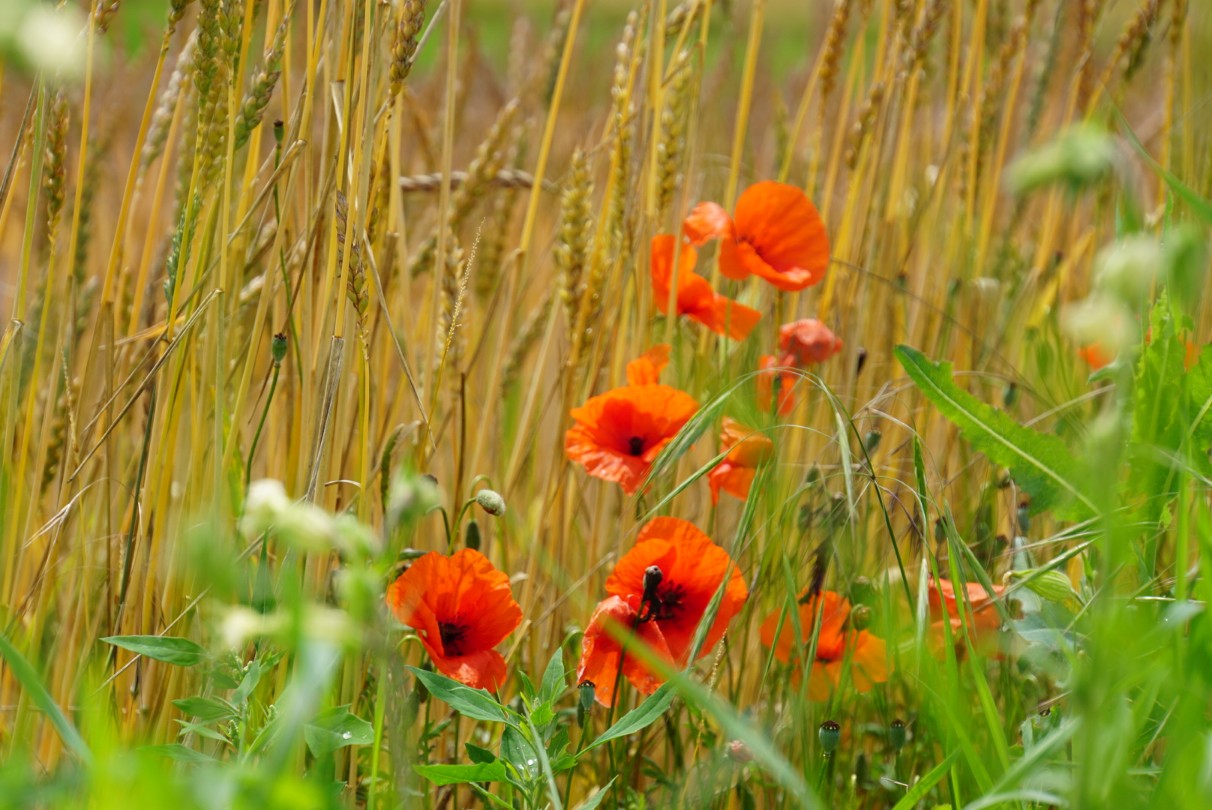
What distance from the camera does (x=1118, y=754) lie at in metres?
0.39

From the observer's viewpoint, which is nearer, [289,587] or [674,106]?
[289,587]

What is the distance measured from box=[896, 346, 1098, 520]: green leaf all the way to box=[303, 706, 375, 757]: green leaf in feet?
1.30

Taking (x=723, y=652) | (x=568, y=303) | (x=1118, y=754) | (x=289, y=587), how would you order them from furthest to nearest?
(x=568, y=303)
(x=723, y=652)
(x=1118, y=754)
(x=289, y=587)

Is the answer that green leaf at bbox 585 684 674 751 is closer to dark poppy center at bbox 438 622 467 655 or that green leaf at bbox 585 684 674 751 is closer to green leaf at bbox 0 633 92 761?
dark poppy center at bbox 438 622 467 655

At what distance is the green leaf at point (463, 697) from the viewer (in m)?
0.56

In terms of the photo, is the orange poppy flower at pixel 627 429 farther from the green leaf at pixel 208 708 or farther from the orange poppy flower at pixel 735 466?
the green leaf at pixel 208 708

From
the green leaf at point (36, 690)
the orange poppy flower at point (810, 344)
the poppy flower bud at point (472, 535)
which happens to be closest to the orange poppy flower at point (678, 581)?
the poppy flower bud at point (472, 535)

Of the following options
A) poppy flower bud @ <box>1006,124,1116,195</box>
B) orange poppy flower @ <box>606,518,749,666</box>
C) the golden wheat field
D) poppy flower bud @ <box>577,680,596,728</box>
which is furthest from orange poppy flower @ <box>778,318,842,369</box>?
poppy flower bud @ <box>1006,124,1116,195</box>

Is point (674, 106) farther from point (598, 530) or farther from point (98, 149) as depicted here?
point (98, 149)

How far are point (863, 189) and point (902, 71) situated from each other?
0.12 meters

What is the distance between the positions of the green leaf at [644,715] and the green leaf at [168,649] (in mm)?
205

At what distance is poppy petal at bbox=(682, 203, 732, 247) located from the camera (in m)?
0.88

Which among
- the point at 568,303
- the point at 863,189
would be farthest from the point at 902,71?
the point at 568,303

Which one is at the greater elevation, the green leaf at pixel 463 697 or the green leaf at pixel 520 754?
the green leaf at pixel 463 697
